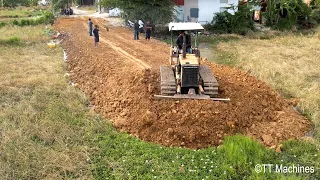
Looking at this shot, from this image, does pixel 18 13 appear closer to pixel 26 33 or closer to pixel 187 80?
pixel 26 33

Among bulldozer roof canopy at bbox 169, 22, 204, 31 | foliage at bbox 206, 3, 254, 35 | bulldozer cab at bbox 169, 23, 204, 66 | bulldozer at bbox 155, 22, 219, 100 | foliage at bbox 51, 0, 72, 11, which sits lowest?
bulldozer at bbox 155, 22, 219, 100

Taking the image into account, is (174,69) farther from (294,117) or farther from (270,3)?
(270,3)

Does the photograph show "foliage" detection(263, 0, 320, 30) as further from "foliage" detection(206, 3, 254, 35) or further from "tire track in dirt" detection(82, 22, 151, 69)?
"tire track in dirt" detection(82, 22, 151, 69)

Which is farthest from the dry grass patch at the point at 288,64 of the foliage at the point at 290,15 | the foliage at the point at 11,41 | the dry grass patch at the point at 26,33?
the foliage at the point at 11,41

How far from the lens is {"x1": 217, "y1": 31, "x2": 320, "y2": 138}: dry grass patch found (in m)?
12.0

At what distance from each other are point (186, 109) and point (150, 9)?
55.0 ft

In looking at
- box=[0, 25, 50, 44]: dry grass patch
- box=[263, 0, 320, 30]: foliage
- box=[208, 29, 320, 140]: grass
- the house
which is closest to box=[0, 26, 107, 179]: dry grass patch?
box=[0, 25, 50, 44]: dry grass patch

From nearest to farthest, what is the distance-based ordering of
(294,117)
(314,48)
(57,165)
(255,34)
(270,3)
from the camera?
(57,165)
(294,117)
(314,48)
(255,34)
(270,3)

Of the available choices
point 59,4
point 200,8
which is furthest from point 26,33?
point 200,8

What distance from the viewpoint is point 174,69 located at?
12.1 metres

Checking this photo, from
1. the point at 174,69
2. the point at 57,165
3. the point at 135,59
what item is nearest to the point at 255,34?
the point at 135,59

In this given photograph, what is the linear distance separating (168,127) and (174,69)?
3402mm

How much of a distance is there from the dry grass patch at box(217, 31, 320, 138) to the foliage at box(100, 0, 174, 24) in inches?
205

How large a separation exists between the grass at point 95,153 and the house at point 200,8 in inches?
862
